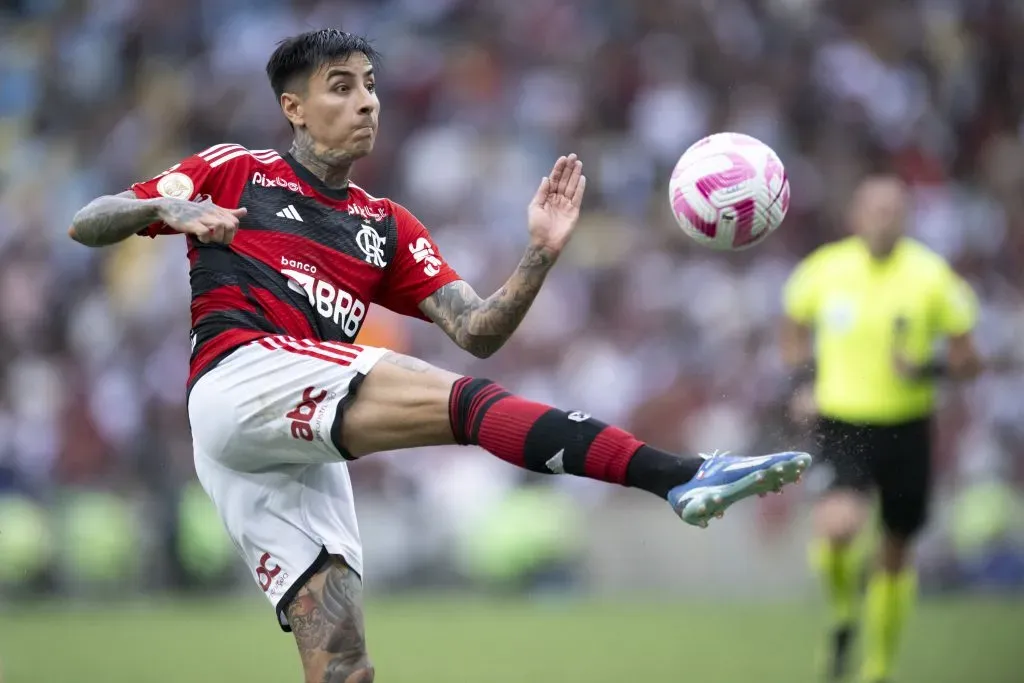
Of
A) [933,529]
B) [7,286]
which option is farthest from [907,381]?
[7,286]

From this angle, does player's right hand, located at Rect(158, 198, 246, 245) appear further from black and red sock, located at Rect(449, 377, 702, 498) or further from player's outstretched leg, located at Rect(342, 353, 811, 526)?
black and red sock, located at Rect(449, 377, 702, 498)

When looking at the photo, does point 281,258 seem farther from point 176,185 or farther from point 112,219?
point 112,219

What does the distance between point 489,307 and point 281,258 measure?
810 millimetres

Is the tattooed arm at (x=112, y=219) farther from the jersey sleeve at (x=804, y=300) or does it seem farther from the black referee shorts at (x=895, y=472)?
the jersey sleeve at (x=804, y=300)

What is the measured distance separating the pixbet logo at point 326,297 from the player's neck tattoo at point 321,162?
44 cm

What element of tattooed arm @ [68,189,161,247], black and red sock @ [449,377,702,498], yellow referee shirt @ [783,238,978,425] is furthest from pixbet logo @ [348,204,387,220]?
yellow referee shirt @ [783,238,978,425]

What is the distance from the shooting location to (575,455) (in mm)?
4684

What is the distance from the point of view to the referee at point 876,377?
836 cm

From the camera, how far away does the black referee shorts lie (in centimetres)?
831

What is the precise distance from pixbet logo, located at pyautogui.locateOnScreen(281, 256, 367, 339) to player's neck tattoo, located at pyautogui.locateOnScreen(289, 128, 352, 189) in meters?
0.44

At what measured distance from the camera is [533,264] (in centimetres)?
518

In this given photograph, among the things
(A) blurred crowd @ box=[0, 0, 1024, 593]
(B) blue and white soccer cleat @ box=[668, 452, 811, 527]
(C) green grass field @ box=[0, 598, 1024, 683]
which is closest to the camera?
(B) blue and white soccer cleat @ box=[668, 452, 811, 527]

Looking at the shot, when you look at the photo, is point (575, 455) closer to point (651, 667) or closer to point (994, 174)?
point (651, 667)

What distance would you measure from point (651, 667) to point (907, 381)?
2408 mm
